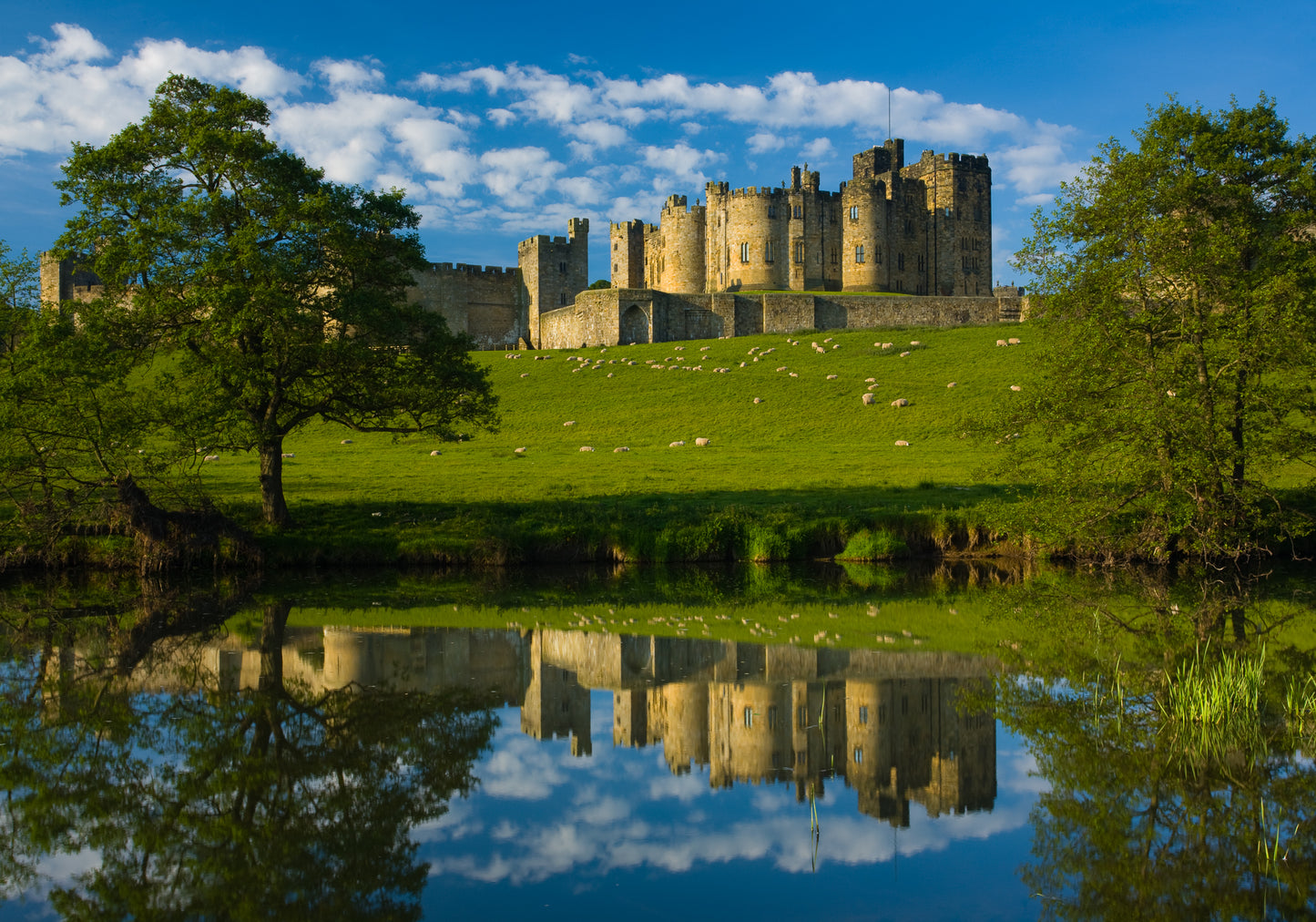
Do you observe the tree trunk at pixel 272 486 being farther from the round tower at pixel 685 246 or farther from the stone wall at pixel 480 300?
the round tower at pixel 685 246

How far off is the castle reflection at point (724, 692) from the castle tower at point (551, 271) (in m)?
60.7

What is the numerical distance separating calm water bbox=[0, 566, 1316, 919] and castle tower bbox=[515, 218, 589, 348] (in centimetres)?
6218

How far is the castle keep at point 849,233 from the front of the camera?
71.1 metres

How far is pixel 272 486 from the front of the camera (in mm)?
19828

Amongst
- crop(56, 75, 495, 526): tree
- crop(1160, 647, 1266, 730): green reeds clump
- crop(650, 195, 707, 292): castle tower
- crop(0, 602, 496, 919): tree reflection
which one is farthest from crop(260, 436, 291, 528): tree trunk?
crop(650, 195, 707, 292): castle tower

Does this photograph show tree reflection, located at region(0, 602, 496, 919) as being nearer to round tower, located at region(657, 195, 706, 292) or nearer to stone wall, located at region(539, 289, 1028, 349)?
stone wall, located at region(539, 289, 1028, 349)

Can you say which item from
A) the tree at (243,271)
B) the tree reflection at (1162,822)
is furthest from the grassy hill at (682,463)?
the tree reflection at (1162,822)

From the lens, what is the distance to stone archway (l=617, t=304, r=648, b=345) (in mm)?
56531

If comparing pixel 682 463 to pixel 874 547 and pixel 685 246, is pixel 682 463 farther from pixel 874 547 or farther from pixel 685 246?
pixel 685 246

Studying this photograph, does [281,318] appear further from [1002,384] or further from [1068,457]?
[1002,384]

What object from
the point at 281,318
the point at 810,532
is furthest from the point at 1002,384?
the point at 281,318

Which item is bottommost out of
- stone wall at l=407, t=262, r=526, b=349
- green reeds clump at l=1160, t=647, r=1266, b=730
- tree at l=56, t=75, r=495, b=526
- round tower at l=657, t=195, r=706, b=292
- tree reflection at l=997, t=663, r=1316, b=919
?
tree reflection at l=997, t=663, r=1316, b=919

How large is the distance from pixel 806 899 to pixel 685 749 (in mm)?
2954

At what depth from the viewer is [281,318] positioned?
1748 cm
